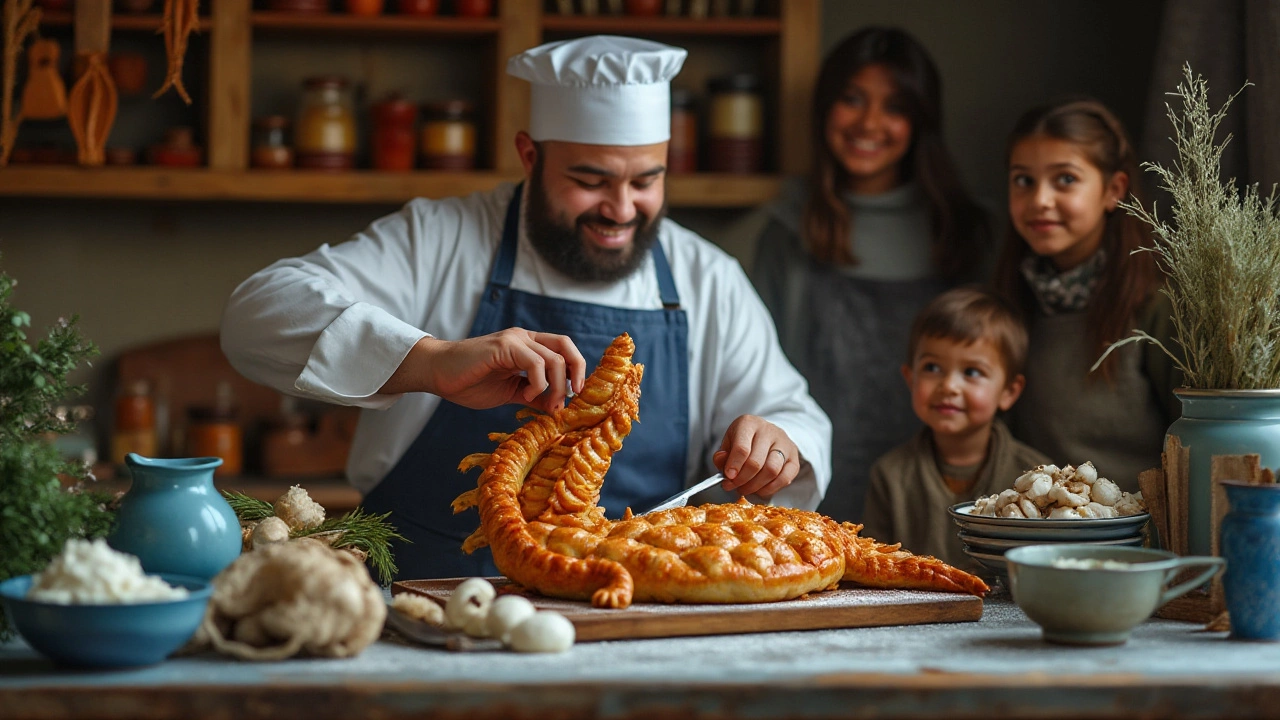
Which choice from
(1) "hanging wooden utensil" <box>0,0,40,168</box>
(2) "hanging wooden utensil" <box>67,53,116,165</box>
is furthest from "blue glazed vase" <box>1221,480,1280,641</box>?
(2) "hanging wooden utensil" <box>67,53,116,165</box>

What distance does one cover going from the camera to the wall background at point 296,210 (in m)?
4.25

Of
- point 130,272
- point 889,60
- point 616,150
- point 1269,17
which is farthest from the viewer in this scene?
point 130,272

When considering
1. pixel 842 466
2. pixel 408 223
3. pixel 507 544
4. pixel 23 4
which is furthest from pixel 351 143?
pixel 507 544

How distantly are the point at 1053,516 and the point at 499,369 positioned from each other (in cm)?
94

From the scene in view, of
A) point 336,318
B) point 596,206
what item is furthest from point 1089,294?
point 336,318

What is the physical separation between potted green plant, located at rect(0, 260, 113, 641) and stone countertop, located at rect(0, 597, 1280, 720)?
0.53ft

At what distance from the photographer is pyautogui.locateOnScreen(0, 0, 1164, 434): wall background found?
425 centimetres

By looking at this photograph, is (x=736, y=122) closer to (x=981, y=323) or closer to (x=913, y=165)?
(x=913, y=165)

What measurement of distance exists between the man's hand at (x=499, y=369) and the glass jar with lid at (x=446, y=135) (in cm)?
193

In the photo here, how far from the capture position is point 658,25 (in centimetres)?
401

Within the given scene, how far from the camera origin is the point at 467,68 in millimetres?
4332

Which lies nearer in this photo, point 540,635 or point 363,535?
point 540,635

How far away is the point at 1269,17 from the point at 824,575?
78.9 inches

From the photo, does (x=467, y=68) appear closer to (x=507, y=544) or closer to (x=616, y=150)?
(x=616, y=150)
